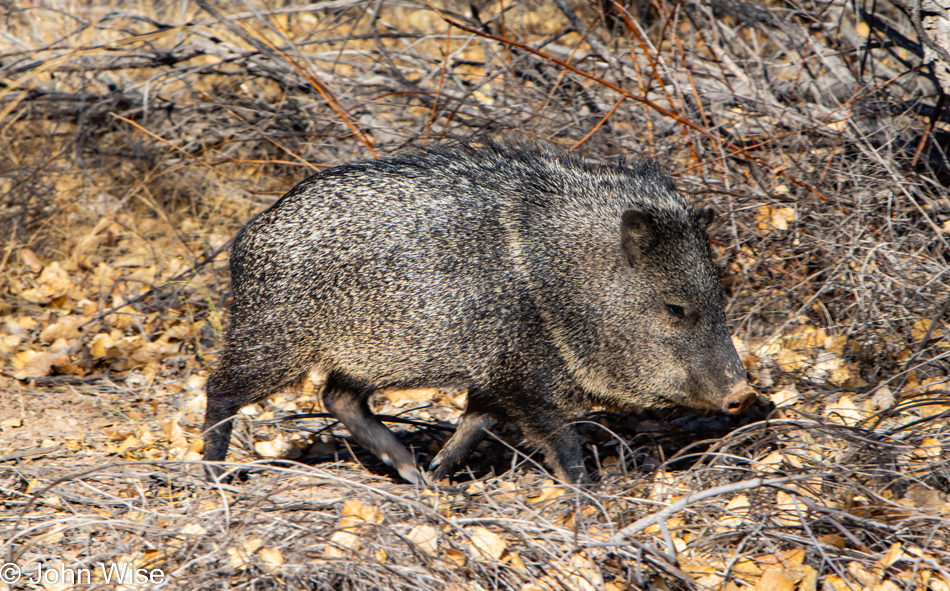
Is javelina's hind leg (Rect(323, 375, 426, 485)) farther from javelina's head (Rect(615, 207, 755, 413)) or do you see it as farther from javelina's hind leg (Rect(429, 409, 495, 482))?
javelina's head (Rect(615, 207, 755, 413))

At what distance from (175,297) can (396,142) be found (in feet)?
4.72

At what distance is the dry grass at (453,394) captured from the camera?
232 cm

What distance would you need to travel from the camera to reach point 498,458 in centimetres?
346

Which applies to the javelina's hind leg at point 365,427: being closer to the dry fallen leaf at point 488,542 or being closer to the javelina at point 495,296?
the javelina at point 495,296

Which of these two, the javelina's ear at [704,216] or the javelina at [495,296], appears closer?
the javelina at [495,296]

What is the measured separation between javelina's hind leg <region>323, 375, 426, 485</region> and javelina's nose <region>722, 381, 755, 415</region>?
1150 millimetres

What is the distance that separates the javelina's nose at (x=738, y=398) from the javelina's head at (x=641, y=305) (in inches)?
0.5

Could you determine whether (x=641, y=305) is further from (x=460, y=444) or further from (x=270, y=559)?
(x=270, y=559)

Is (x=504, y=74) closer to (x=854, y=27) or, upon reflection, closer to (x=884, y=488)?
(x=854, y=27)

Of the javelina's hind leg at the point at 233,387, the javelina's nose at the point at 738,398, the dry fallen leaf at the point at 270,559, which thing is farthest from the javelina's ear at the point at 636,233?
the dry fallen leaf at the point at 270,559

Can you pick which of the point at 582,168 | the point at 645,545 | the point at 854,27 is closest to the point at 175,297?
the point at 582,168

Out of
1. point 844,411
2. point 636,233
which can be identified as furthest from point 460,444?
point 844,411

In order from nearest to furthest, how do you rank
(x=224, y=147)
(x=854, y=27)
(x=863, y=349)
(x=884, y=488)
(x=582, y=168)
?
(x=884, y=488)
(x=582, y=168)
(x=863, y=349)
(x=854, y=27)
(x=224, y=147)

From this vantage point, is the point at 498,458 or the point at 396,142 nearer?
the point at 498,458
